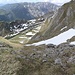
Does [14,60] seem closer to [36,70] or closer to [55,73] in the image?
[36,70]

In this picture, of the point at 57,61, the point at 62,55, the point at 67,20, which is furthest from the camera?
the point at 67,20

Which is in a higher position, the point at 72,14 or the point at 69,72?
the point at 69,72

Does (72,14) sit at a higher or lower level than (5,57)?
lower

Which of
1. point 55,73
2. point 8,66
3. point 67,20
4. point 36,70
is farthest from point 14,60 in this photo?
point 67,20

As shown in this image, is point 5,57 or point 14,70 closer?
point 14,70

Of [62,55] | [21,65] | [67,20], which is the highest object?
[21,65]

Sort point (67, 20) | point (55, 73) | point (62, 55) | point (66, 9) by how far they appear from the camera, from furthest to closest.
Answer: point (66, 9) < point (67, 20) < point (62, 55) < point (55, 73)

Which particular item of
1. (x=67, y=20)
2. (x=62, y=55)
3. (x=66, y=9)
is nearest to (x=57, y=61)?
(x=62, y=55)

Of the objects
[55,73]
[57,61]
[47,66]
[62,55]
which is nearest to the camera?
[55,73]

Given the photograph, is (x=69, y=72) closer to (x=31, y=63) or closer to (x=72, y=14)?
(x=31, y=63)
